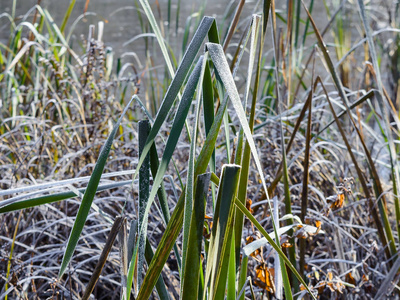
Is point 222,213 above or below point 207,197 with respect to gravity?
above

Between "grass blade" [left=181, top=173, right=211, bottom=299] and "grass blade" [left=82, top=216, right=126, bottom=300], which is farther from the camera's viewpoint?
"grass blade" [left=82, top=216, right=126, bottom=300]

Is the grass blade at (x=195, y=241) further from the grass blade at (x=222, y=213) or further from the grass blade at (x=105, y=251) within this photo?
the grass blade at (x=105, y=251)

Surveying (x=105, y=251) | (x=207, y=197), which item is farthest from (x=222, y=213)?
(x=207, y=197)

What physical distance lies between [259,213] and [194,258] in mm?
761

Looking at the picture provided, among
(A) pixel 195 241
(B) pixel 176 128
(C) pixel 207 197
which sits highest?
(B) pixel 176 128

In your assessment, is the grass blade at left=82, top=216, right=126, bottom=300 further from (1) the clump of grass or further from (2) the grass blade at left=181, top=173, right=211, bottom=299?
(2) the grass blade at left=181, top=173, right=211, bottom=299

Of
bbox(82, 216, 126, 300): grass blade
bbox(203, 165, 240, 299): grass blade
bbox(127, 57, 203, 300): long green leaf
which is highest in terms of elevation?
bbox(127, 57, 203, 300): long green leaf

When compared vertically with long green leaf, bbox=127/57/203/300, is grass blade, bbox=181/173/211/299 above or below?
below

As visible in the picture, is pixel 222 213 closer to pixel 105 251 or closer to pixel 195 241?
pixel 195 241

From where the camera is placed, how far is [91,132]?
155cm

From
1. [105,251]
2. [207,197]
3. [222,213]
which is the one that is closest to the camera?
[222,213]

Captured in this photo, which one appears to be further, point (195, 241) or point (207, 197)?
point (207, 197)

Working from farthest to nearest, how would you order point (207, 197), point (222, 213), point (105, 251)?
point (207, 197)
point (105, 251)
point (222, 213)

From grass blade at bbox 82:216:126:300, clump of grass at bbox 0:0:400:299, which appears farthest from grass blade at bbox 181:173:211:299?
grass blade at bbox 82:216:126:300
